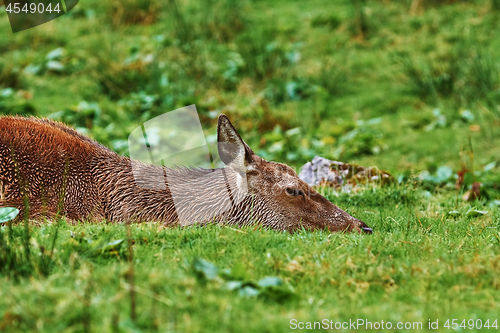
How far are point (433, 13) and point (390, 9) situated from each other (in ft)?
3.13

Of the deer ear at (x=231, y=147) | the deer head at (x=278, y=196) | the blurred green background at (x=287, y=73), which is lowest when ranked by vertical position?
the blurred green background at (x=287, y=73)

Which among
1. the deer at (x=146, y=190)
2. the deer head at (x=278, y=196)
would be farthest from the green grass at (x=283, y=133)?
the deer at (x=146, y=190)

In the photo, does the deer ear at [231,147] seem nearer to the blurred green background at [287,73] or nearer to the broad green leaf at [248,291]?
the broad green leaf at [248,291]

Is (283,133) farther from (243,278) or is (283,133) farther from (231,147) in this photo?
(243,278)

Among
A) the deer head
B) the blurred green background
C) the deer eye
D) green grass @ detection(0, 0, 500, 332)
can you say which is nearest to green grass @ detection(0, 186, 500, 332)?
green grass @ detection(0, 0, 500, 332)

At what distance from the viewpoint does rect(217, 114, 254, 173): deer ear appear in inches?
188

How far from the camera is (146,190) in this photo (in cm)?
512

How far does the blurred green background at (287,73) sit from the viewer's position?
368 inches

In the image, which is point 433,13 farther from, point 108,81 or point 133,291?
point 133,291

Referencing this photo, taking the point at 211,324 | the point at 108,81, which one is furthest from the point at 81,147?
the point at 108,81

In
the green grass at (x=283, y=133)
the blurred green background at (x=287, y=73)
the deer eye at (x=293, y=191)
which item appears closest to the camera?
the green grass at (x=283, y=133)

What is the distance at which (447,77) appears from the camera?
1052 cm

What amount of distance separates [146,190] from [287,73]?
6.56 metres

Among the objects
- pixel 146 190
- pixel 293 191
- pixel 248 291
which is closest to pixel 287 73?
pixel 293 191
